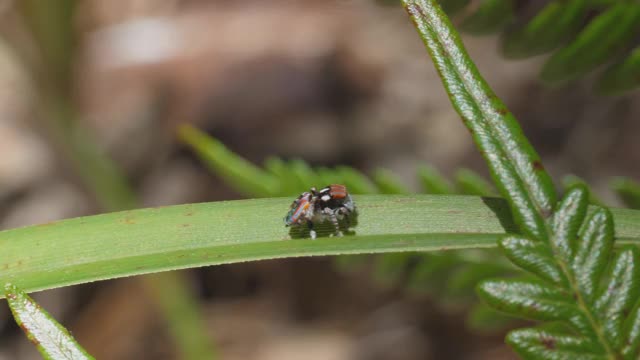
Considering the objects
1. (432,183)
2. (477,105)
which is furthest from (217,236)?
(432,183)

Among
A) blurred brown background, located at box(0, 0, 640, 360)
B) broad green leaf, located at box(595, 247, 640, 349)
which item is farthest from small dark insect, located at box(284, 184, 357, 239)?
blurred brown background, located at box(0, 0, 640, 360)

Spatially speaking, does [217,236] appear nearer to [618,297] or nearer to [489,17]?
[618,297]

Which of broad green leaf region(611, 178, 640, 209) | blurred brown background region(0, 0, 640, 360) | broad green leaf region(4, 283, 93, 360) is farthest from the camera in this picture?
blurred brown background region(0, 0, 640, 360)

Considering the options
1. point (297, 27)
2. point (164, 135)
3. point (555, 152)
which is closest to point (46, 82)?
point (164, 135)

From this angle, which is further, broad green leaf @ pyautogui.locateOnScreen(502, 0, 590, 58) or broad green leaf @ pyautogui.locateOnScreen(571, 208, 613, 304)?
broad green leaf @ pyautogui.locateOnScreen(502, 0, 590, 58)

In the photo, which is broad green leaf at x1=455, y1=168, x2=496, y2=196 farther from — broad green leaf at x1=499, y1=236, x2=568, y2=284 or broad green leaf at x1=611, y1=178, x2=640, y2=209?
broad green leaf at x1=499, y1=236, x2=568, y2=284

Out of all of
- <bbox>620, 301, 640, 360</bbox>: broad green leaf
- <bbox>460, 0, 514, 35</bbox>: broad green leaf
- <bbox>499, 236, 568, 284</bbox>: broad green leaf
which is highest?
<bbox>460, 0, 514, 35</bbox>: broad green leaf

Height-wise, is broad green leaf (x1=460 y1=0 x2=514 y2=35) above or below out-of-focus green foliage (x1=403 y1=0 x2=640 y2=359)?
above

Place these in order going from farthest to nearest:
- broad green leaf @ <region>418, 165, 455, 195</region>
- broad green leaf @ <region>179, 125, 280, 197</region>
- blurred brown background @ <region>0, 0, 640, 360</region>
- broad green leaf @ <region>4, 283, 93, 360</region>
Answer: blurred brown background @ <region>0, 0, 640, 360</region>
broad green leaf @ <region>179, 125, 280, 197</region>
broad green leaf @ <region>418, 165, 455, 195</region>
broad green leaf @ <region>4, 283, 93, 360</region>
